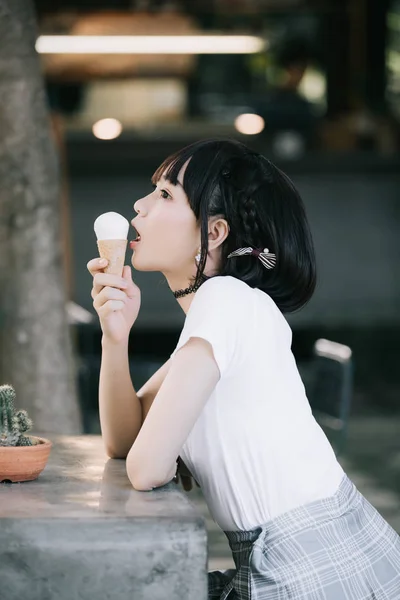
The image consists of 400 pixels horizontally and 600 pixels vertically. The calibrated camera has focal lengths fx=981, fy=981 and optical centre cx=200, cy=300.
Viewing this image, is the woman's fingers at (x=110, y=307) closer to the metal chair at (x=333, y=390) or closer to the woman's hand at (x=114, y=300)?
the woman's hand at (x=114, y=300)

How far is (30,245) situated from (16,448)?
8.16 ft

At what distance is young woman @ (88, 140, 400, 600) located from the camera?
173 cm

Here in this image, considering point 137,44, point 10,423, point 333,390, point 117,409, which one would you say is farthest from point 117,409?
point 137,44

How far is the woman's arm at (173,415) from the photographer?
67.8 inches

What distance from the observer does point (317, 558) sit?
5.68 ft

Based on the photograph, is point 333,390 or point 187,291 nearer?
point 187,291

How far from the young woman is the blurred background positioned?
5108 mm

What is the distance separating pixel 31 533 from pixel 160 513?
0.68 feet

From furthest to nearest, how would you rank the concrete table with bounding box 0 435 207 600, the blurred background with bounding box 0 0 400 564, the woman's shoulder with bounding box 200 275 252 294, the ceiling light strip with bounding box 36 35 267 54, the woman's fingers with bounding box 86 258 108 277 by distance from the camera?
the ceiling light strip with bounding box 36 35 267 54 < the blurred background with bounding box 0 0 400 564 < the woman's fingers with bounding box 86 258 108 277 < the woman's shoulder with bounding box 200 275 252 294 < the concrete table with bounding box 0 435 207 600

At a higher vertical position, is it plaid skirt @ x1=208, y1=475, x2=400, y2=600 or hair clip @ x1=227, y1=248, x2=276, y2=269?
hair clip @ x1=227, y1=248, x2=276, y2=269

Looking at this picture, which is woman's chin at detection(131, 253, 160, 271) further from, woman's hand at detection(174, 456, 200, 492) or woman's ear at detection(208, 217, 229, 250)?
woman's hand at detection(174, 456, 200, 492)

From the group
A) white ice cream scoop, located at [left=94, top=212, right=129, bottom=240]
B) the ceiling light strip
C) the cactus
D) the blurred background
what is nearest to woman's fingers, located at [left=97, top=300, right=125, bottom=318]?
white ice cream scoop, located at [left=94, top=212, right=129, bottom=240]

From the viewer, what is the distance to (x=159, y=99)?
39.7ft

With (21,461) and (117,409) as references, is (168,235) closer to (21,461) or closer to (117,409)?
(117,409)
